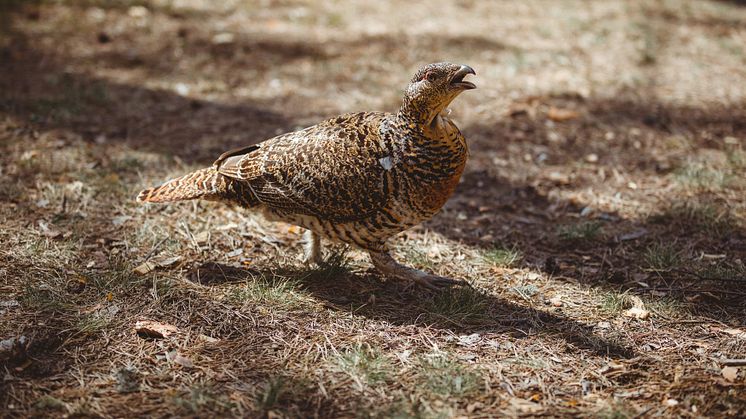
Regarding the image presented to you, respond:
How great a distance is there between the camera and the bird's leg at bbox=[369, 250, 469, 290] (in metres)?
4.30

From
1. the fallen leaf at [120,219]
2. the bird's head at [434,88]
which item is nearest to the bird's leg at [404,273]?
the bird's head at [434,88]

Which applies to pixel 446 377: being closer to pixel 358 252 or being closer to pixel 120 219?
pixel 358 252

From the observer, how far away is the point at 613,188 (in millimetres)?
5750

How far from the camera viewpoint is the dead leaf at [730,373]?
335 cm

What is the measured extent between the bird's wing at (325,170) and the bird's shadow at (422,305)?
54 cm

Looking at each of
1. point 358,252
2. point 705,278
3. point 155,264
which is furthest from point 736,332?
point 155,264

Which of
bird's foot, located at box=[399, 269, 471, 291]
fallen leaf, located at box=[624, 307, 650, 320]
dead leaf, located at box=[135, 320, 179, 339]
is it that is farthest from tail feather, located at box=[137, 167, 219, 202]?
fallen leaf, located at box=[624, 307, 650, 320]

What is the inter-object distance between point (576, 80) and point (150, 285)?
A: 594 cm

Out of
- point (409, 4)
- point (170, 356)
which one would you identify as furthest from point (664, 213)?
point (409, 4)

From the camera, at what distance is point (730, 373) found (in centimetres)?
338

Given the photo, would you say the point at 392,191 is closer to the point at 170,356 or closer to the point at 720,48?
the point at 170,356

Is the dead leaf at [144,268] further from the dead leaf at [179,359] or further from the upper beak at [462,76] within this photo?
the upper beak at [462,76]

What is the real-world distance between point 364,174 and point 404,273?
2.71 ft

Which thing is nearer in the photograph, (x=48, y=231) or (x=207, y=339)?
(x=207, y=339)
